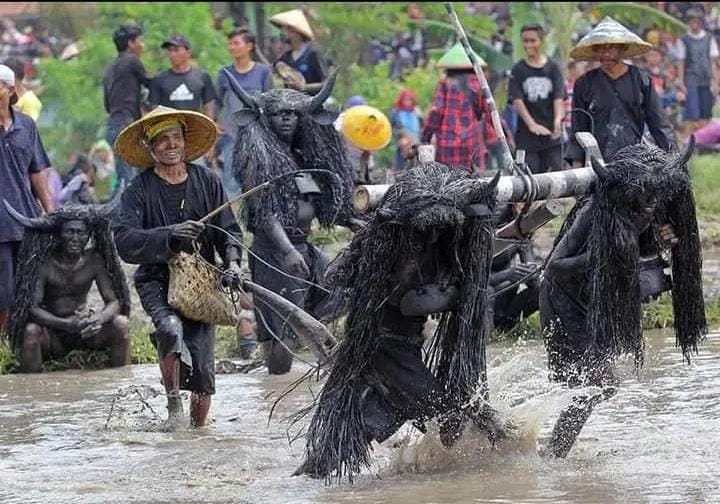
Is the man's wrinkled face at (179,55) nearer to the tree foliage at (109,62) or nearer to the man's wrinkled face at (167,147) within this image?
the man's wrinkled face at (167,147)

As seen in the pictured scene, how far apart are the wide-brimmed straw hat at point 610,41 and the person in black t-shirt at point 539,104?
9.34ft

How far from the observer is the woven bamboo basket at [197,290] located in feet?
29.1

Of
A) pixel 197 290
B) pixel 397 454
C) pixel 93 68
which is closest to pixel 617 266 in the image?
pixel 397 454

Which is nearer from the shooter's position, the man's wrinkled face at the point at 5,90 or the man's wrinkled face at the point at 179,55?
the man's wrinkled face at the point at 5,90

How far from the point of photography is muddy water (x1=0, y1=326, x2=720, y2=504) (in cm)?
761

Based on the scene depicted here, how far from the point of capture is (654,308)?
467 inches

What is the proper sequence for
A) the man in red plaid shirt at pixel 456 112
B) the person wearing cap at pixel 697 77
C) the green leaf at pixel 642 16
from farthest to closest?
the green leaf at pixel 642 16, the person wearing cap at pixel 697 77, the man in red plaid shirt at pixel 456 112

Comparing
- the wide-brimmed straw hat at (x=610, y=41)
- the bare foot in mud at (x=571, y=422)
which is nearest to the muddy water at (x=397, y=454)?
the bare foot in mud at (x=571, y=422)

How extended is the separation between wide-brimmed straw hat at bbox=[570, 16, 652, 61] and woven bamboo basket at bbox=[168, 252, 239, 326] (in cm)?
372

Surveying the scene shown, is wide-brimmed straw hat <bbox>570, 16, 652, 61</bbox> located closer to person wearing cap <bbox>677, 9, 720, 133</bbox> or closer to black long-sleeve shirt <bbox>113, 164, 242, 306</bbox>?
black long-sleeve shirt <bbox>113, 164, 242, 306</bbox>

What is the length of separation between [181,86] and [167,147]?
5.52 metres

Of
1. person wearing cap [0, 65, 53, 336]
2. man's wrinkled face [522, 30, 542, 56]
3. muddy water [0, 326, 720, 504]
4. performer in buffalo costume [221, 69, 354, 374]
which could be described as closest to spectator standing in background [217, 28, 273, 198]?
man's wrinkled face [522, 30, 542, 56]

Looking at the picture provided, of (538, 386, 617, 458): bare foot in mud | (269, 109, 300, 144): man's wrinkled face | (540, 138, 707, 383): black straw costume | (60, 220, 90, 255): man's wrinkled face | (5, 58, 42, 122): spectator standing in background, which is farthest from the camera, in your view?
(5, 58, 42, 122): spectator standing in background

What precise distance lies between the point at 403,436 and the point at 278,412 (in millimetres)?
1678
